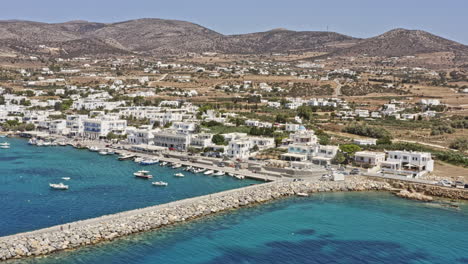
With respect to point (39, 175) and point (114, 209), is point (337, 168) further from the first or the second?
point (39, 175)

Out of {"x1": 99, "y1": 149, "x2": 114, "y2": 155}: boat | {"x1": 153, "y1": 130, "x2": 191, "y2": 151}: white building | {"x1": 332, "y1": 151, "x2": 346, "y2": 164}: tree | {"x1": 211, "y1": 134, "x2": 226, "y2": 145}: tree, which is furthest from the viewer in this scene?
{"x1": 153, "y1": 130, "x2": 191, "y2": 151}: white building

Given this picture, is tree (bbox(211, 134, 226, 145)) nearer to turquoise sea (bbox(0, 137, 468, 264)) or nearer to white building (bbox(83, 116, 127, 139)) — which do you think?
white building (bbox(83, 116, 127, 139))

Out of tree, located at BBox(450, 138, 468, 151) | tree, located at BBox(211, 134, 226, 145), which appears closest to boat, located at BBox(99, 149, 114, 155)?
tree, located at BBox(211, 134, 226, 145)

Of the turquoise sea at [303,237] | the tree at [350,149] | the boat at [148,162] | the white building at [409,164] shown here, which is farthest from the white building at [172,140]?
the white building at [409,164]

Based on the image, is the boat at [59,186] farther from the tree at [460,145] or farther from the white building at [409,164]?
the tree at [460,145]

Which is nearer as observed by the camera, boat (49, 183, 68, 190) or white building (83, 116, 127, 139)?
boat (49, 183, 68, 190)

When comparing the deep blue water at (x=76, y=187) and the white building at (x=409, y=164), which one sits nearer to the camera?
the deep blue water at (x=76, y=187)

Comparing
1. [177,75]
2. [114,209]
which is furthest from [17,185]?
[177,75]
